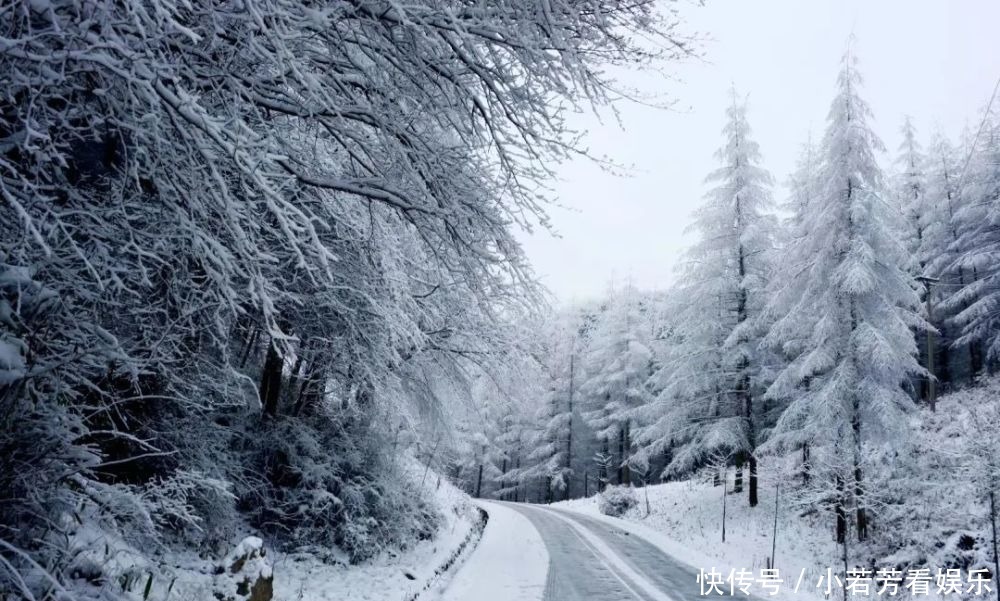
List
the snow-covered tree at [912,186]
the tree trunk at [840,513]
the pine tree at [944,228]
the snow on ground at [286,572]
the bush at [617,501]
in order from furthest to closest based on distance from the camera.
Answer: the snow-covered tree at [912,186]
the pine tree at [944,228]
the bush at [617,501]
the tree trunk at [840,513]
the snow on ground at [286,572]

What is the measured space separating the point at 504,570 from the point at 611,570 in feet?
7.49

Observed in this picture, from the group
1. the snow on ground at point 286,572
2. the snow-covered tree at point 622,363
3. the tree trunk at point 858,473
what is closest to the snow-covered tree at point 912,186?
the snow-covered tree at point 622,363

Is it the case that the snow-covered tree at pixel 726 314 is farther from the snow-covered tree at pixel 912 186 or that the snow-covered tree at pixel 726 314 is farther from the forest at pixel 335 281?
the snow-covered tree at pixel 912 186

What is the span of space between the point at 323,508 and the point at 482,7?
7287 millimetres

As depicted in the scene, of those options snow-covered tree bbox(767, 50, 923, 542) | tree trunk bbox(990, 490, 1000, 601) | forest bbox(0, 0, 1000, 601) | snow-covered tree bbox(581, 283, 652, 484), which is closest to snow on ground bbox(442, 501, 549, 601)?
forest bbox(0, 0, 1000, 601)

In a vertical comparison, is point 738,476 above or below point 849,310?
below

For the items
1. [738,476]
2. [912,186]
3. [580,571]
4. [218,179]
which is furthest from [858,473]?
[912,186]

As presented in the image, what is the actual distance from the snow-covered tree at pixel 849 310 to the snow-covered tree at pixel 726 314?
2568 mm

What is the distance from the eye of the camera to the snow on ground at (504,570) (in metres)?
8.26

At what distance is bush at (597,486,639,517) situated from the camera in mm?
25344

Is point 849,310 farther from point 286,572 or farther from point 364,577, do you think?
point 286,572

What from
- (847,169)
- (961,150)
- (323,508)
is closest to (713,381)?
(847,169)

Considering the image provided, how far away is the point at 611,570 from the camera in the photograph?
1082cm

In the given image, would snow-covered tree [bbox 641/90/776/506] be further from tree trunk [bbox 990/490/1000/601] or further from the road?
tree trunk [bbox 990/490/1000/601]
